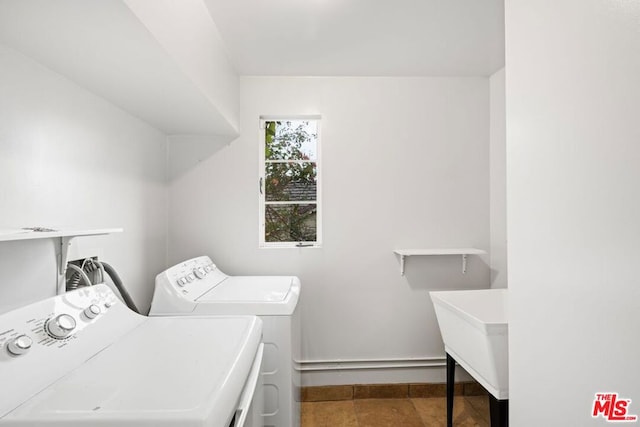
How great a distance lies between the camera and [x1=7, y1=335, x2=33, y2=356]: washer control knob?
84cm

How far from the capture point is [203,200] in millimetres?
2342

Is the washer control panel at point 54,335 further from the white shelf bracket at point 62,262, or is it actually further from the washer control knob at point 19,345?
the white shelf bracket at point 62,262

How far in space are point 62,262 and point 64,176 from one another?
34 centimetres

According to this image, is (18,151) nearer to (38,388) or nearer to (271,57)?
(38,388)

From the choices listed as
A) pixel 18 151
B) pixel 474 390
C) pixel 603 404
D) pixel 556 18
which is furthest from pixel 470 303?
pixel 18 151

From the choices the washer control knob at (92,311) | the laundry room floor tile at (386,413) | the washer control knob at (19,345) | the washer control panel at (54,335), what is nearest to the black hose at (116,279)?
the washer control panel at (54,335)

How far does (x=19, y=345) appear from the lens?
0.86m

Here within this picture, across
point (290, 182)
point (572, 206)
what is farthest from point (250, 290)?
point (572, 206)

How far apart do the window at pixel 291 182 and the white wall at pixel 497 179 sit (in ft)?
4.18

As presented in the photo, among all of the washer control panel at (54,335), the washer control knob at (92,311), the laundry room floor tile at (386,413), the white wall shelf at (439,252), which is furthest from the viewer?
the white wall shelf at (439,252)

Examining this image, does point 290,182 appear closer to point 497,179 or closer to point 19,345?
point 497,179

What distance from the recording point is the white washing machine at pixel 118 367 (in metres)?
0.71

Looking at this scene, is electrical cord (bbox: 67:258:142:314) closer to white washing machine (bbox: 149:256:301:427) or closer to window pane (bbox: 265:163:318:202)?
white washing machine (bbox: 149:256:301:427)

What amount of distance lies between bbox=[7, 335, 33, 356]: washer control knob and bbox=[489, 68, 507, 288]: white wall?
2472 millimetres
